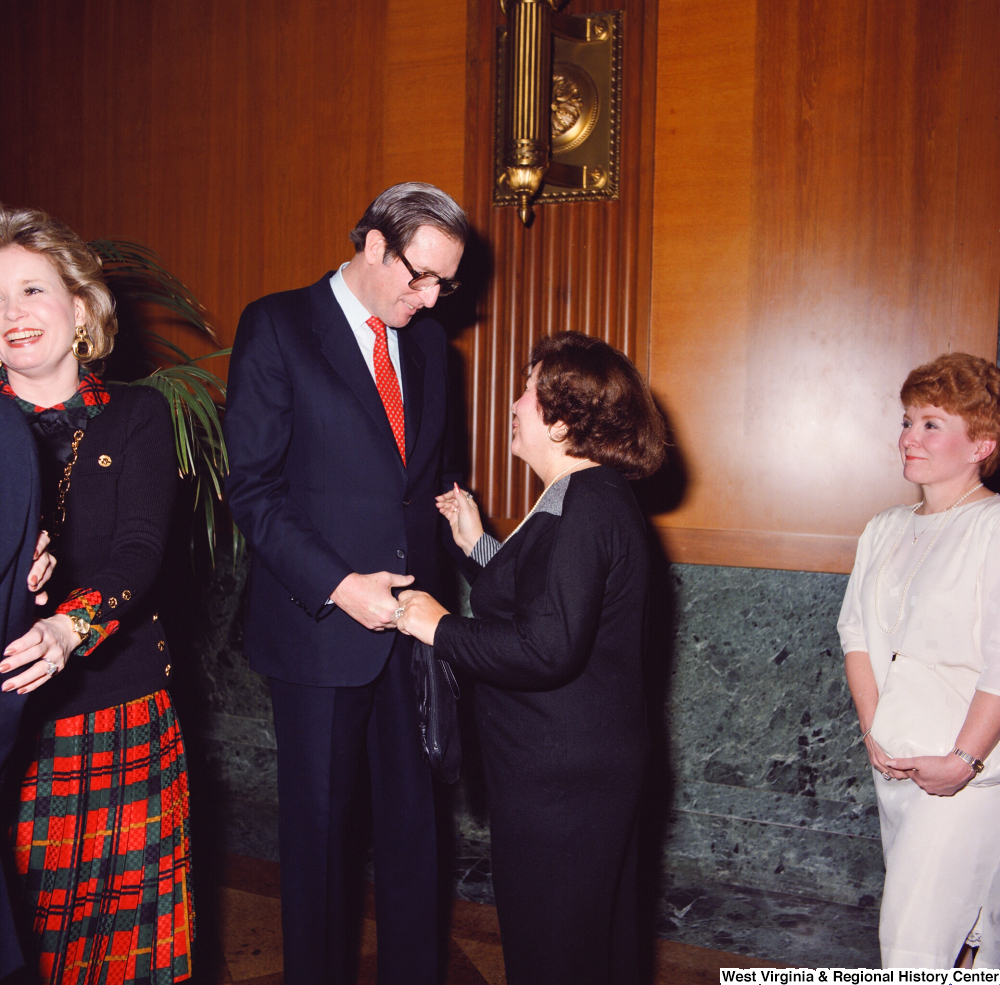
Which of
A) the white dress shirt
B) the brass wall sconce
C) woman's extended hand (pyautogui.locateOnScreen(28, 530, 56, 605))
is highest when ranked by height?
the brass wall sconce

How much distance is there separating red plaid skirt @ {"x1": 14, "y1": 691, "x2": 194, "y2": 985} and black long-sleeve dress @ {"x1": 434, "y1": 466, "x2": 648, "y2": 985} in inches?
24.3

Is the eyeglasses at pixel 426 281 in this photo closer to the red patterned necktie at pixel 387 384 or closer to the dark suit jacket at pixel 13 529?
the red patterned necktie at pixel 387 384

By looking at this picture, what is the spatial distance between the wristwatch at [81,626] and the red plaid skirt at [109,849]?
0.77 ft

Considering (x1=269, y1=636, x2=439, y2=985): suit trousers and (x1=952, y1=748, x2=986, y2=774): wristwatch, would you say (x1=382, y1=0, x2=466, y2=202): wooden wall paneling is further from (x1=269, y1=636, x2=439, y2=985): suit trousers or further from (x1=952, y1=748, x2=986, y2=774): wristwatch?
(x1=952, y1=748, x2=986, y2=774): wristwatch

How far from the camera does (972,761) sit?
1784mm

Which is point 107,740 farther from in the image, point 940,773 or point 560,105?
point 560,105

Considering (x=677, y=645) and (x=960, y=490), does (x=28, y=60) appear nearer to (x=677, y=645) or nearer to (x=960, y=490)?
(x=677, y=645)

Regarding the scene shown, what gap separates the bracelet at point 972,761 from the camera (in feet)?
5.85

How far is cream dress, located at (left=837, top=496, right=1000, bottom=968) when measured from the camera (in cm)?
180

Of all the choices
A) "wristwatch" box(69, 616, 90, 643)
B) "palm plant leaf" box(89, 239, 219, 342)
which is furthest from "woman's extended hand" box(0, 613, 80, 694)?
"palm plant leaf" box(89, 239, 219, 342)

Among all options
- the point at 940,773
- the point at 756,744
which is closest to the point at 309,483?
the point at 940,773

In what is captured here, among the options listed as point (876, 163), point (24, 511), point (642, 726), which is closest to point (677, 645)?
point (642, 726)

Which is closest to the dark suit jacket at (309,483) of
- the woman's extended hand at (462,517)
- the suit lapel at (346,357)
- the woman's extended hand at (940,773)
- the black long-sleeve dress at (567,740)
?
the suit lapel at (346,357)

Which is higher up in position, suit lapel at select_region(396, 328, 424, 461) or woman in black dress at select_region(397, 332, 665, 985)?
suit lapel at select_region(396, 328, 424, 461)
